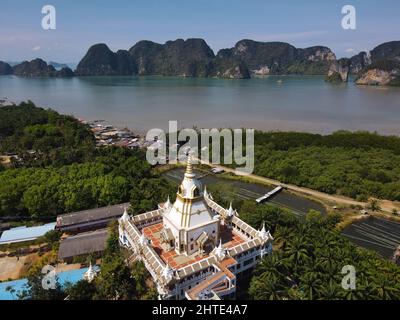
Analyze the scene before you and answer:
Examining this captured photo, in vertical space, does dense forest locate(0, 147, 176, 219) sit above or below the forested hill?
below

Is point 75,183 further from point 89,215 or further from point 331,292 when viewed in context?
point 331,292

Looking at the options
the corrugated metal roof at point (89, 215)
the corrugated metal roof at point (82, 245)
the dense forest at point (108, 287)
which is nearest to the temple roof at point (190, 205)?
the dense forest at point (108, 287)

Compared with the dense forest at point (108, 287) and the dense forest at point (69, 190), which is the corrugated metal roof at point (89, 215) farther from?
the dense forest at point (108, 287)

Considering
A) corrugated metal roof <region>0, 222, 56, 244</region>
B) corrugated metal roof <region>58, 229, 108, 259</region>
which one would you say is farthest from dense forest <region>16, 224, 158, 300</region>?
corrugated metal roof <region>0, 222, 56, 244</region>

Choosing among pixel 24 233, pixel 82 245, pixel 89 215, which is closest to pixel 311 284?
pixel 82 245

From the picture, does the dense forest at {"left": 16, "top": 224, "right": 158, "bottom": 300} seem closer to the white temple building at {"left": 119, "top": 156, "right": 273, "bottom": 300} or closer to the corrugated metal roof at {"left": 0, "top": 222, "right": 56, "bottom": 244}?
the white temple building at {"left": 119, "top": 156, "right": 273, "bottom": 300}
